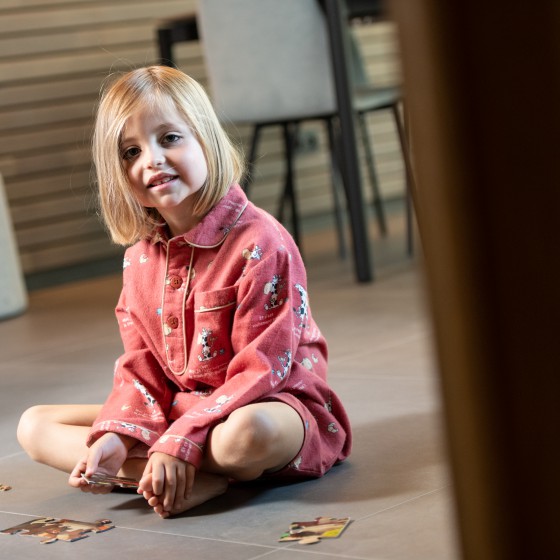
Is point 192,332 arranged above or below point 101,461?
above

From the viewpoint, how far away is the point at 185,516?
157 cm

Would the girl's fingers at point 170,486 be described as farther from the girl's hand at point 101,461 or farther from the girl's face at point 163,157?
the girl's face at point 163,157

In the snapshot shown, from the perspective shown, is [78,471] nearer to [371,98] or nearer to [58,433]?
[58,433]

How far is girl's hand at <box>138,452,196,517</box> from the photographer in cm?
154

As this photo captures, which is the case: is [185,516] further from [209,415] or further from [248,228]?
[248,228]

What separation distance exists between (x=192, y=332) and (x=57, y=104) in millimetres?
3606

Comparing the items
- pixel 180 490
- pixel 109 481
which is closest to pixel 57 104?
pixel 109 481

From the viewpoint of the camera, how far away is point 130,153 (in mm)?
1751

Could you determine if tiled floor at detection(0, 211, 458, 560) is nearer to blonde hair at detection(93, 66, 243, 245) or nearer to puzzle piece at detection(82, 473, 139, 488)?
puzzle piece at detection(82, 473, 139, 488)

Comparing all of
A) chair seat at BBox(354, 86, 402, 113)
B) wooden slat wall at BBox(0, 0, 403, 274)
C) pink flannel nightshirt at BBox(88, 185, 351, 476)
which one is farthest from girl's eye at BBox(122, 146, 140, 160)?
wooden slat wall at BBox(0, 0, 403, 274)

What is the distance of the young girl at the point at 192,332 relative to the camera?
5.16 feet

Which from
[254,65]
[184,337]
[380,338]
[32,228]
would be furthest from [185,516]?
[32,228]

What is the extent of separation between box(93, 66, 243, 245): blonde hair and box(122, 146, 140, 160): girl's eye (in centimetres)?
1

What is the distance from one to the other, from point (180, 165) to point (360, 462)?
1.79 ft
